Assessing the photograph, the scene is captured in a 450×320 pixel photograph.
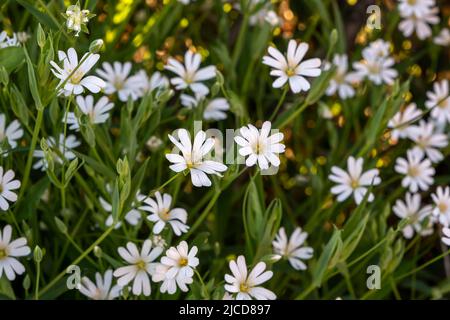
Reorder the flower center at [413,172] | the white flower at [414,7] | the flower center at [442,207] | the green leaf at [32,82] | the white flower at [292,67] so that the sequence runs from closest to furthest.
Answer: the green leaf at [32,82] → the white flower at [292,67] → the flower center at [442,207] → the flower center at [413,172] → the white flower at [414,7]

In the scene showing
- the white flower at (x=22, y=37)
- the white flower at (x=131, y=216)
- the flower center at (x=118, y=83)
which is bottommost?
the white flower at (x=131, y=216)

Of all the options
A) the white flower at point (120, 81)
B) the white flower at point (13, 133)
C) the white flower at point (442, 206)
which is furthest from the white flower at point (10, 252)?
the white flower at point (442, 206)

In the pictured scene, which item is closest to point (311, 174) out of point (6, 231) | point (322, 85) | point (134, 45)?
point (322, 85)

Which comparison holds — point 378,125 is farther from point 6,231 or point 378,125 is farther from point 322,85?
point 6,231

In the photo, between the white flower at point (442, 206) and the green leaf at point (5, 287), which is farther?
the white flower at point (442, 206)

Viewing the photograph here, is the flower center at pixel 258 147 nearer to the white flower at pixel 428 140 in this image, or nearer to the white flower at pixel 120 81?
the white flower at pixel 120 81

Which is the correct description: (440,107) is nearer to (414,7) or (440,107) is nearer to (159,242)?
(414,7)
